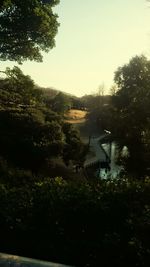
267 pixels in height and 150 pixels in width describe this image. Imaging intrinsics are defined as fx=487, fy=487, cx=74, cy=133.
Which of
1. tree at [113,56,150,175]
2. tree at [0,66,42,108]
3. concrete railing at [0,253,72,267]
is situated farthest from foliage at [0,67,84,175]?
concrete railing at [0,253,72,267]

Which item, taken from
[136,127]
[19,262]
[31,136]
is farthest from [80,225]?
[136,127]

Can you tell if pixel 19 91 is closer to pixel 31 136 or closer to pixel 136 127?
pixel 31 136

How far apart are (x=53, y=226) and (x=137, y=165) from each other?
2311 cm

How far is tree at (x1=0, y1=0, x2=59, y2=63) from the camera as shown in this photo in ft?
110

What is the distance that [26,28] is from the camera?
35.1 meters

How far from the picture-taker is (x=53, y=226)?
7586 mm

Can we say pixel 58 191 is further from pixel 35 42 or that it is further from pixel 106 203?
pixel 35 42

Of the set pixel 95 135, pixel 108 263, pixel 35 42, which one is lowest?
pixel 95 135

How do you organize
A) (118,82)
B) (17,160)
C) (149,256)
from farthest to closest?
(118,82) < (17,160) < (149,256)

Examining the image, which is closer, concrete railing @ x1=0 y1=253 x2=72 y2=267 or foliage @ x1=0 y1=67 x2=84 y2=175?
concrete railing @ x1=0 y1=253 x2=72 y2=267

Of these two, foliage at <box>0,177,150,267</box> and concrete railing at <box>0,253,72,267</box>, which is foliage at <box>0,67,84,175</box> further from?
concrete railing at <box>0,253,72,267</box>

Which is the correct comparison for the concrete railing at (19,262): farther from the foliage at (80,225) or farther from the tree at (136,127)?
the tree at (136,127)

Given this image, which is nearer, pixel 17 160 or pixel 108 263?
pixel 108 263

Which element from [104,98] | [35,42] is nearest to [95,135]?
[35,42]
